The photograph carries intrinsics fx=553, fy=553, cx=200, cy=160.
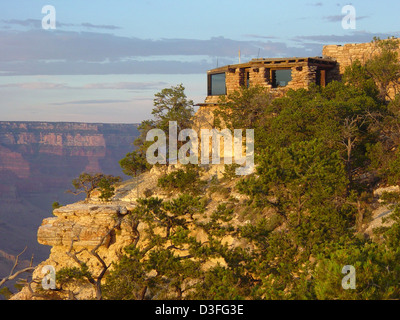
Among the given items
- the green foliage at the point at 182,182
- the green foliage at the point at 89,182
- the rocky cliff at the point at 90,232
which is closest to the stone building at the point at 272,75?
the green foliage at the point at 182,182

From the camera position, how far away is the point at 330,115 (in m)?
27.6

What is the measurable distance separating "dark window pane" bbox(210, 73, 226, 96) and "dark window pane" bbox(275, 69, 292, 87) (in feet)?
12.7

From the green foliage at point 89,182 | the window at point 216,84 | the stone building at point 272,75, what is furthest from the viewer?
the green foliage at point 89,182

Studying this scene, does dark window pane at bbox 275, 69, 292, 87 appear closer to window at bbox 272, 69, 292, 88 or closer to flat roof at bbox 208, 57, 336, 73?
window at bbox 272, 69, 292, 88

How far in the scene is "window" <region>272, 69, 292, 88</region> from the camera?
35.6 m

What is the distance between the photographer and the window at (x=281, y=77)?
35.6 meters

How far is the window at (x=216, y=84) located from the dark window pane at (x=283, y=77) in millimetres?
3918

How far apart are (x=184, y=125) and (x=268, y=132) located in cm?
904

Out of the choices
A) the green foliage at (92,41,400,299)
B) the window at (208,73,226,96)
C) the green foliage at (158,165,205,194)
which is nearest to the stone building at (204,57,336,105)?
the window at (208,73,226,96)

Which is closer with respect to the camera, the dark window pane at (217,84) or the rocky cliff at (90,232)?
the rocky cliff at (90,232)

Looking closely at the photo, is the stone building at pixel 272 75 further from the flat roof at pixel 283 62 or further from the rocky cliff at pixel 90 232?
the rocky cliff at pixel 90 232

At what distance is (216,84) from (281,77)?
4855 millimetres

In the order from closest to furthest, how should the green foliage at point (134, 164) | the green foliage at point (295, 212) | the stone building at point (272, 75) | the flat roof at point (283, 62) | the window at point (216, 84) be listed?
the green foliage at point (295, 212), the stone building at point (272, 75), the flat roof at point (283, 62), the window at point (216, 84), the green foliage at point (134, 164)
